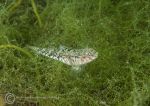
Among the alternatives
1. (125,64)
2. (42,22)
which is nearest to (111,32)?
(125,64)

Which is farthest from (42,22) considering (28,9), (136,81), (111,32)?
(136,81)

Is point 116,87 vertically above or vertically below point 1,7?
below

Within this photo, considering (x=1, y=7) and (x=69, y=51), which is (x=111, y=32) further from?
(x=1, y=7)

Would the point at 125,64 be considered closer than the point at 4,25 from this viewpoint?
Yes

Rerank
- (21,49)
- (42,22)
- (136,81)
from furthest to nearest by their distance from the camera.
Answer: (42,22) < (21,49) < (136,81)

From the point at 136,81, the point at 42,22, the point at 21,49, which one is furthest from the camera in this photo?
the point at 42,22
